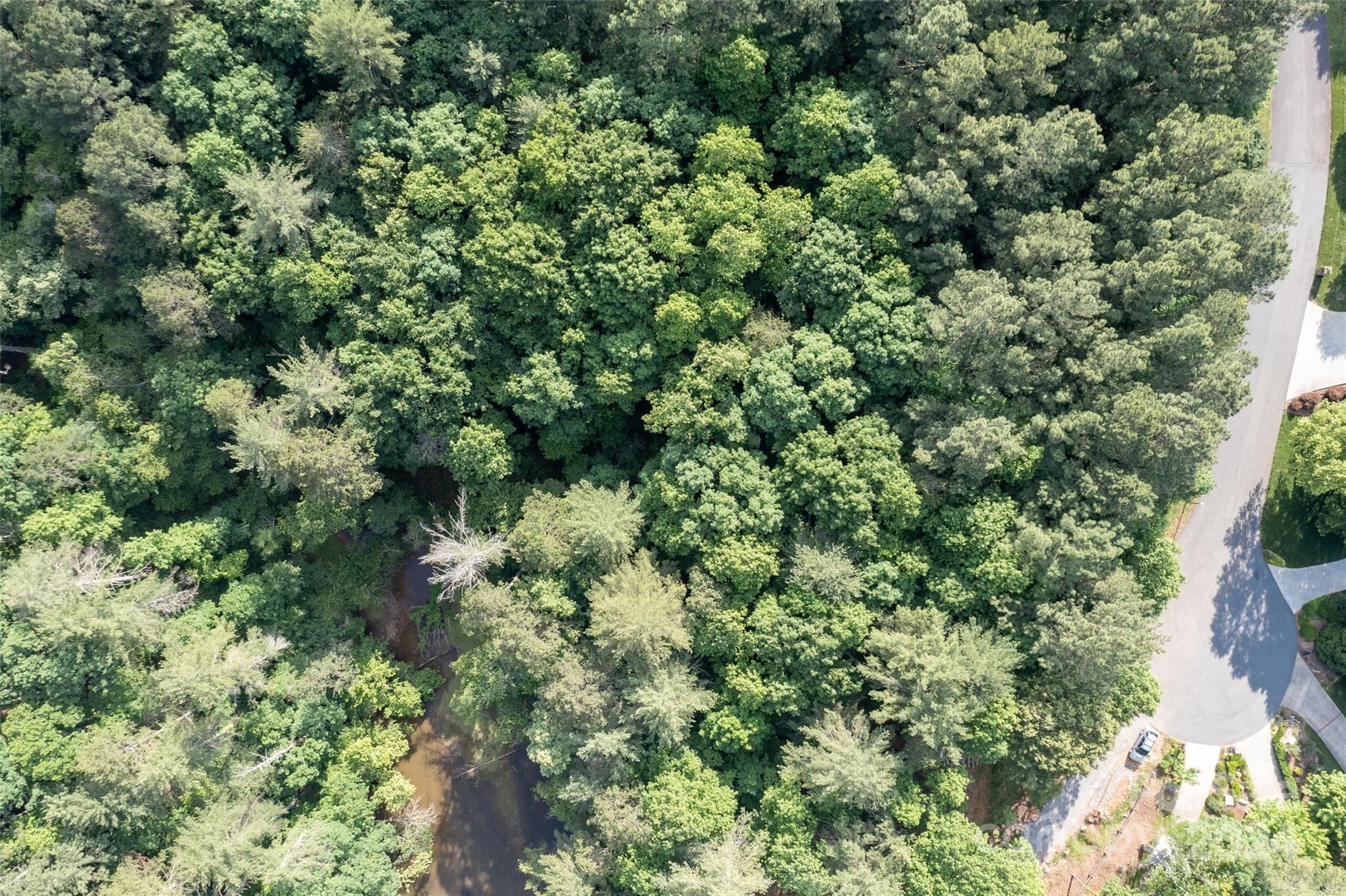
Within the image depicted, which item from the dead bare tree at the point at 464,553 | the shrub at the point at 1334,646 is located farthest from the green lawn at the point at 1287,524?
the dead bare tree at the point at 464,553

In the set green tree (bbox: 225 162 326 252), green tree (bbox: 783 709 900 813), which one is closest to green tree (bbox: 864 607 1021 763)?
green tree (bbox: 783 709 900 813)

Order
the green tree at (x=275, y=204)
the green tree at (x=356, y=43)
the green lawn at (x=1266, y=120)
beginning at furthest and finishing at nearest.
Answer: the green lawn at (x=1266, y=120), the green tree at (x=275, y=204), the green tree at (x=356, y=43)

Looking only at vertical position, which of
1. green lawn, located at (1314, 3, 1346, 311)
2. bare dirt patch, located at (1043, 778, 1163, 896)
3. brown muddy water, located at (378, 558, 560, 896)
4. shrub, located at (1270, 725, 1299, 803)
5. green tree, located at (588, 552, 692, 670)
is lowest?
brown muddy water, located at (378, 558, 560, 896)

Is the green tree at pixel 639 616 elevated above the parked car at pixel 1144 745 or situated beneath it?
situated beneath

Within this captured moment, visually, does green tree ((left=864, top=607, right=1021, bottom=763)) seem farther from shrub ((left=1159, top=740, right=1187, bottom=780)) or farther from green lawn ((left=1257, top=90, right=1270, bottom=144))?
green lawn ((left=1257, top=90, right=1270, bottom=144))

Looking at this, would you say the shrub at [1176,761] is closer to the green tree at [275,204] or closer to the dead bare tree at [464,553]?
the dead bare tree at [464,553]

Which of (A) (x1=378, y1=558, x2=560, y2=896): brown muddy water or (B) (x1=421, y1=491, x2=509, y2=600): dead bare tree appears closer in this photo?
(B) (x1=421, y1=491, x2=509, y2=600): dead bare tree

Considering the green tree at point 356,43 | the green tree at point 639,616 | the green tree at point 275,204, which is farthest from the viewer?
the green tree at point 275,204

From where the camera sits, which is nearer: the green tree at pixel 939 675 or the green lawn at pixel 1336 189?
the green tree at pixel 939 675
